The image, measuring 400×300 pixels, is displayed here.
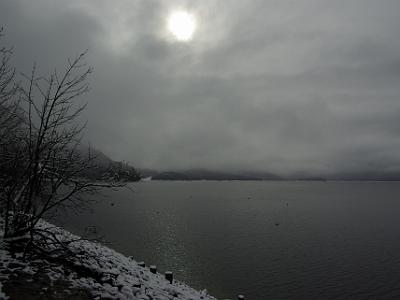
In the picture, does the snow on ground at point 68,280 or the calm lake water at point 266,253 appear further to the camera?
the calm lake water at point 266,253

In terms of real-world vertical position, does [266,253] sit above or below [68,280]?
below

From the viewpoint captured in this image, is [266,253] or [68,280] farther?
[266,253]

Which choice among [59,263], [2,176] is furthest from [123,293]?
[2,176]

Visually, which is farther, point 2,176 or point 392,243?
point 392,243

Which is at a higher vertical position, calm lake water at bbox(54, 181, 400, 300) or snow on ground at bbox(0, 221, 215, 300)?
snow on ground at bbox(0, 221, 215, 300)

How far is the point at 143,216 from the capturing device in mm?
79625

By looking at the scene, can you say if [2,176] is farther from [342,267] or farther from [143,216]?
[143,216]

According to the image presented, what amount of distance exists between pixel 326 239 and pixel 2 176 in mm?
56274

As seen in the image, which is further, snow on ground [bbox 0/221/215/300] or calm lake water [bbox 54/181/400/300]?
calm lake water [bbox 54/181/400/300]

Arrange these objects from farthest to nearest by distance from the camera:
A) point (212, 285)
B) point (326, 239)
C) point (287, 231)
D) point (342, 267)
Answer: point (287, 231)
point (326, 239)
point (342, 267)
point (212, 285)

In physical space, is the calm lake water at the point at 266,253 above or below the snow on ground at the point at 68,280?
below

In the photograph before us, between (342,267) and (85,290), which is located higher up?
(85,290)

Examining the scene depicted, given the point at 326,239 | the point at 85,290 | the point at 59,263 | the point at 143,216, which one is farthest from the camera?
the point at 143,216

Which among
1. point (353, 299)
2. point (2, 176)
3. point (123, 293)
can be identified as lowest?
point (353, 299)
